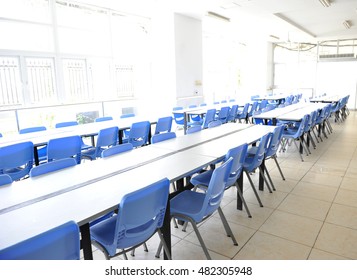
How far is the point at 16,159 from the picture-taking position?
3.24 metres

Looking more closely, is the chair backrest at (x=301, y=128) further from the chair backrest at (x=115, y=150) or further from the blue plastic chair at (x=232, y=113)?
the chair backrest at (x=115, y=150)

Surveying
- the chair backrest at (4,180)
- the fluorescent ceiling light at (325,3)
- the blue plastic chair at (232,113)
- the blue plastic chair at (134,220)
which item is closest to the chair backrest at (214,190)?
the blue plastic chair at (134,220)

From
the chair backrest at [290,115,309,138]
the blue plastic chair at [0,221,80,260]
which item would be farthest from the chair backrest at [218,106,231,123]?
the blue plastic chair at [0,221,80,260]

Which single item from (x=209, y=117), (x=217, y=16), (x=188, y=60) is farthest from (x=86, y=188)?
(x=217, y=16)

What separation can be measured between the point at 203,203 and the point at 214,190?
0.17m

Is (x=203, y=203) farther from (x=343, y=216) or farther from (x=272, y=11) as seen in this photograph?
(x=272, y=11)

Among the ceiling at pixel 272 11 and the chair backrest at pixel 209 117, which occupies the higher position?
the ceiling at pixel 272 11

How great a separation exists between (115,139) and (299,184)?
2.73m

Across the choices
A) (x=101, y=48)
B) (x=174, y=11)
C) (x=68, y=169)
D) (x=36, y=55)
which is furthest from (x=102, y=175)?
(x=174, y=11)

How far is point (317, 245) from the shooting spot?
2.56 meters

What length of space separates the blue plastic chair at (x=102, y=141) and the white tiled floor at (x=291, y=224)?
1801 mm

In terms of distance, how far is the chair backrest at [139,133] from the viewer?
14.8 feet

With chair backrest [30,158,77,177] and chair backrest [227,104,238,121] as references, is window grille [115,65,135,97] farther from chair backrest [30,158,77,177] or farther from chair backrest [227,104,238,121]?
→ chair backrest [30,158,77,177]

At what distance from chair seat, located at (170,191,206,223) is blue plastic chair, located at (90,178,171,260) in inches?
10.5
